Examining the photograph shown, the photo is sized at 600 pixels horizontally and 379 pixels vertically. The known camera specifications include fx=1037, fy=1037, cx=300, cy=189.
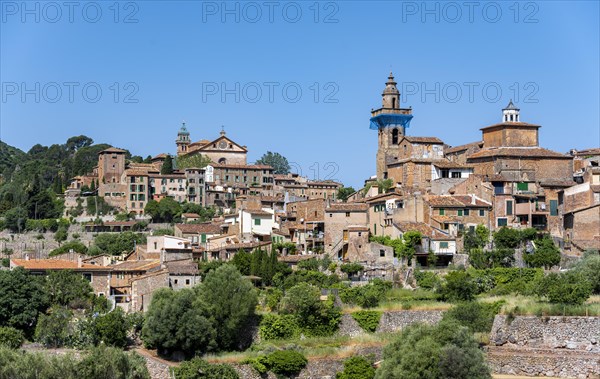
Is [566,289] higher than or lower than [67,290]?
higher

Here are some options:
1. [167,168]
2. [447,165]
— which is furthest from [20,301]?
[167,168]

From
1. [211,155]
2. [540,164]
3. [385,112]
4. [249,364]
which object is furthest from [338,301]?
[211,155]

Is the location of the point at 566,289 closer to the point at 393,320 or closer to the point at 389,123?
the point at 393,320

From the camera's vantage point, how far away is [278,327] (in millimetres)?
42750

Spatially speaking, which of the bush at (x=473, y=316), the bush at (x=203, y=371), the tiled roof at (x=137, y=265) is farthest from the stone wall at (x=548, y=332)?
the tiled roof at (x=137, y=265)

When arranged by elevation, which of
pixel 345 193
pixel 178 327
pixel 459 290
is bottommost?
pixel 178 327

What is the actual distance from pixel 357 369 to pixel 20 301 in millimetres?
14528

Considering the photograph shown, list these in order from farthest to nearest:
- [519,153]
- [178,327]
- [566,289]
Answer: [519,153] < [566,289] < [178,327]

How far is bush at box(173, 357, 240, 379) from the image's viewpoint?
1499 inches

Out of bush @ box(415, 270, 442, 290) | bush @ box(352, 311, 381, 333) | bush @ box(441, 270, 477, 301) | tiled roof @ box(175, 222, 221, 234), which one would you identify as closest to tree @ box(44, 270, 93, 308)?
bush @ box(352, 311, 381, 333)

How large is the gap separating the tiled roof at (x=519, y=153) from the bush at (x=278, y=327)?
64.3 ft

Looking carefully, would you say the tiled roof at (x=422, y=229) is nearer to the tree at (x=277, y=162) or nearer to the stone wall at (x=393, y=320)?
the stone wall at (x=393, y=320)

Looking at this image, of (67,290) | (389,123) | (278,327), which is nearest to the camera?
(278,327)

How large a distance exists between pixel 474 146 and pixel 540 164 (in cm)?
588
